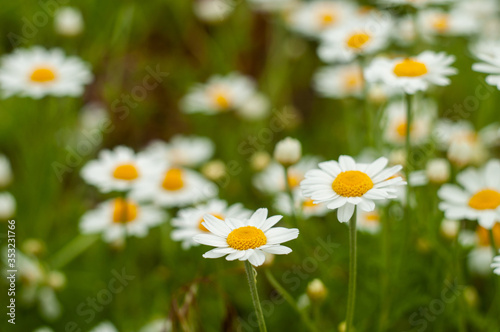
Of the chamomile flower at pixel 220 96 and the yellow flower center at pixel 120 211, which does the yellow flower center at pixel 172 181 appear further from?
the chamomile flower at pixel 220 96

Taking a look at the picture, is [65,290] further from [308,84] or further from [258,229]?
[308,84]

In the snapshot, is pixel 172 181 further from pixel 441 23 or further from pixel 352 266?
pixel 441 23

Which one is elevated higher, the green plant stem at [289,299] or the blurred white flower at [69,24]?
the blurred white flower at [69,24]

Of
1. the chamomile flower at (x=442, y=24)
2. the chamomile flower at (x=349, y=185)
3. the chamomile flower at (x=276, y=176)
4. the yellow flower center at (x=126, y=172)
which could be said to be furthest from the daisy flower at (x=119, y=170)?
the chamomile flower at (x=442, y=24)

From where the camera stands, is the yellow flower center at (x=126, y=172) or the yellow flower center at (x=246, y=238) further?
the yellow flower center at (x=126, y=172)

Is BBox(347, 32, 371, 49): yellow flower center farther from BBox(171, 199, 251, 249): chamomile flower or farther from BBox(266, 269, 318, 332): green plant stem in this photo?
BBox(266, 269, 318, 332): green plant stem

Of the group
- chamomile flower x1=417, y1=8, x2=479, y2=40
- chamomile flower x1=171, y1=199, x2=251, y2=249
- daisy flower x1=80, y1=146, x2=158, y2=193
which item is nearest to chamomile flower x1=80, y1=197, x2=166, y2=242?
daisy flower x1=80, y1=146, x2=158, y2=193

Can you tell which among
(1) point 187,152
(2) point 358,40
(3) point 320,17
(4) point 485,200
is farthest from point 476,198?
(3) point 320,17

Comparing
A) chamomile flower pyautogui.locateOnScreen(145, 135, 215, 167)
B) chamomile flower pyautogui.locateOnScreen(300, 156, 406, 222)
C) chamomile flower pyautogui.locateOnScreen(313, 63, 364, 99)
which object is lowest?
chamomile flower pyautogui.locateOnScreen(145, 135, 215, 167)
